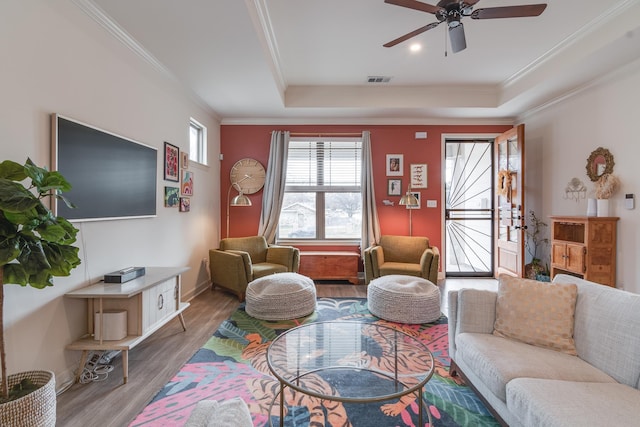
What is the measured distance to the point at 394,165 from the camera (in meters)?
5.34

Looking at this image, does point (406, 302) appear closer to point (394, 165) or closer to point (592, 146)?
point (394, 165)

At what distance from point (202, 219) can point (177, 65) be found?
7.14 ft

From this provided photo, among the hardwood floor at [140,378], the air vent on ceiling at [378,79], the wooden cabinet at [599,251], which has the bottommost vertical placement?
the hardwood floor at [140,378]

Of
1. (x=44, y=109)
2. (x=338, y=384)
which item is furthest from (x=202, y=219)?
(x=338, y=384)

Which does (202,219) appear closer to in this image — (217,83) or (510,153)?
(217,83)

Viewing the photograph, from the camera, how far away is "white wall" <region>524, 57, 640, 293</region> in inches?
131

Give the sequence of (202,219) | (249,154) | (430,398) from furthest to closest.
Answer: (249,154) → (202,219) → (430,398)

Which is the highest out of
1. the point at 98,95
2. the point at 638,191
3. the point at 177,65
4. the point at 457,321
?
the point at 177,65

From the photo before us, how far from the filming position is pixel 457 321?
2145 mm

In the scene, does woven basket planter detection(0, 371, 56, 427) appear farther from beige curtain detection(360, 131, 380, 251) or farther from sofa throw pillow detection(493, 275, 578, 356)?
beige curtain detection(360, 131, 380, 251)

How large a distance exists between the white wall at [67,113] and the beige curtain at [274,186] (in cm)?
180

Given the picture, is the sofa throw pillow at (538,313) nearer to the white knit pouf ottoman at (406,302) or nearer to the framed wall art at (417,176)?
the white knit pouf ottoman at (406,302)

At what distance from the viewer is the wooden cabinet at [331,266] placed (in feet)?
16.3

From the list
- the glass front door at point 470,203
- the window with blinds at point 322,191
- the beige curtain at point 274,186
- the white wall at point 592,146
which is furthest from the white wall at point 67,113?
the white wall at point 592,146
